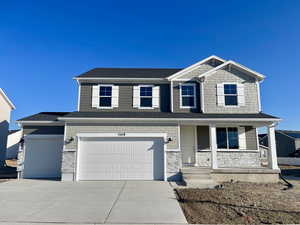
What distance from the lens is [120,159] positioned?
1061cm

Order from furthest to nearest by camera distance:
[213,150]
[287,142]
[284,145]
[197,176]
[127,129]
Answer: [284,145]
[287,142]
[127,129]
[213,150]
[197,176]

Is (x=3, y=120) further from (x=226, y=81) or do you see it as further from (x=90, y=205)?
(x=226, y=81)

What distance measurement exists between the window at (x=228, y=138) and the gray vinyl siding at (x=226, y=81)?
1.22 meters

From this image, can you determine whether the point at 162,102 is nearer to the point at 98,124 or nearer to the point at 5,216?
the point at 98,124

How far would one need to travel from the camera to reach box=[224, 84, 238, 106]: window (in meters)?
12.1

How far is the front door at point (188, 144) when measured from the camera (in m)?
12.0

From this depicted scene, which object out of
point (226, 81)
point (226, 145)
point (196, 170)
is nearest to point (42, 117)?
point (196, 170)

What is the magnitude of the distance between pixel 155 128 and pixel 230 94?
17.4 feet

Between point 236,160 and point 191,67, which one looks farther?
point 191,67

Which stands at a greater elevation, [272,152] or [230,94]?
[230,94]

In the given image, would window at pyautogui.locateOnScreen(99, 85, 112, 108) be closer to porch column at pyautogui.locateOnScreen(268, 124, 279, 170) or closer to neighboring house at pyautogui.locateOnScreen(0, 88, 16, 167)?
porch column at pyautogui.locateOnScreen(268, 124, 279, 170)

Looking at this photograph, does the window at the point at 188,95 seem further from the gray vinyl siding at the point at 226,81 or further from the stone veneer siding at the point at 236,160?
the stone veneer siding at the point at 236,160

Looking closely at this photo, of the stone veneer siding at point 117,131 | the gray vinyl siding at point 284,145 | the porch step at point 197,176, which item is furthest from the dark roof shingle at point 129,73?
→ the gray vinyl siding at point 284,145

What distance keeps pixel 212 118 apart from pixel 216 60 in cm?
458
